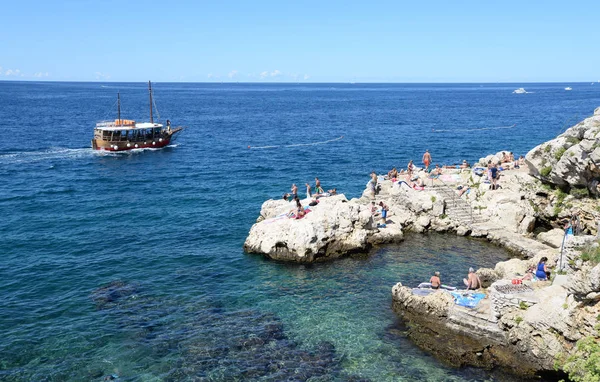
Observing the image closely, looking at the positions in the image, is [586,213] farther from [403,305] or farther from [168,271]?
[168,271]

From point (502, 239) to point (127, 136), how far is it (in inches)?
2139

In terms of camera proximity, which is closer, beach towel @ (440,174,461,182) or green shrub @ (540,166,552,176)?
green shrub @ (540,166,552,176)

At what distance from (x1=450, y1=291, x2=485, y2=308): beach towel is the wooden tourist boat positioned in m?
56.9

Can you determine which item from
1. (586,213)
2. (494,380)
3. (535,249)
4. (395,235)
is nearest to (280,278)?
(395,235)

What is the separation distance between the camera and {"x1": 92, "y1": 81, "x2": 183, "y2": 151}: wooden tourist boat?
67938mm

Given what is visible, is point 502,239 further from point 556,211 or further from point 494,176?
point 494,176

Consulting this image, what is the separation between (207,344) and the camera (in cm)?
2147

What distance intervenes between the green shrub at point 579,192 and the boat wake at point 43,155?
56259mm

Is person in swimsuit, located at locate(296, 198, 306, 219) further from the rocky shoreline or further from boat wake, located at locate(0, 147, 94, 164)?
boat wake, located at locate(0, 147, 94, 164)

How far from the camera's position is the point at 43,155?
207 feet

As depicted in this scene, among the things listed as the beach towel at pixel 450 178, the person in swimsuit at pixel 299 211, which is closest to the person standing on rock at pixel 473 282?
the person in swimsuit at pixel 299 211

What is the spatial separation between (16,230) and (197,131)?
192ft

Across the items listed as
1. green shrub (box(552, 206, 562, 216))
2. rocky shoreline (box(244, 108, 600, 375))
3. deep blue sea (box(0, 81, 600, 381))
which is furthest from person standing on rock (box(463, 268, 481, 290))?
green shrub (box(552, 206, 562, 216))

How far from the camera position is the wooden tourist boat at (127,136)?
2675 inches
